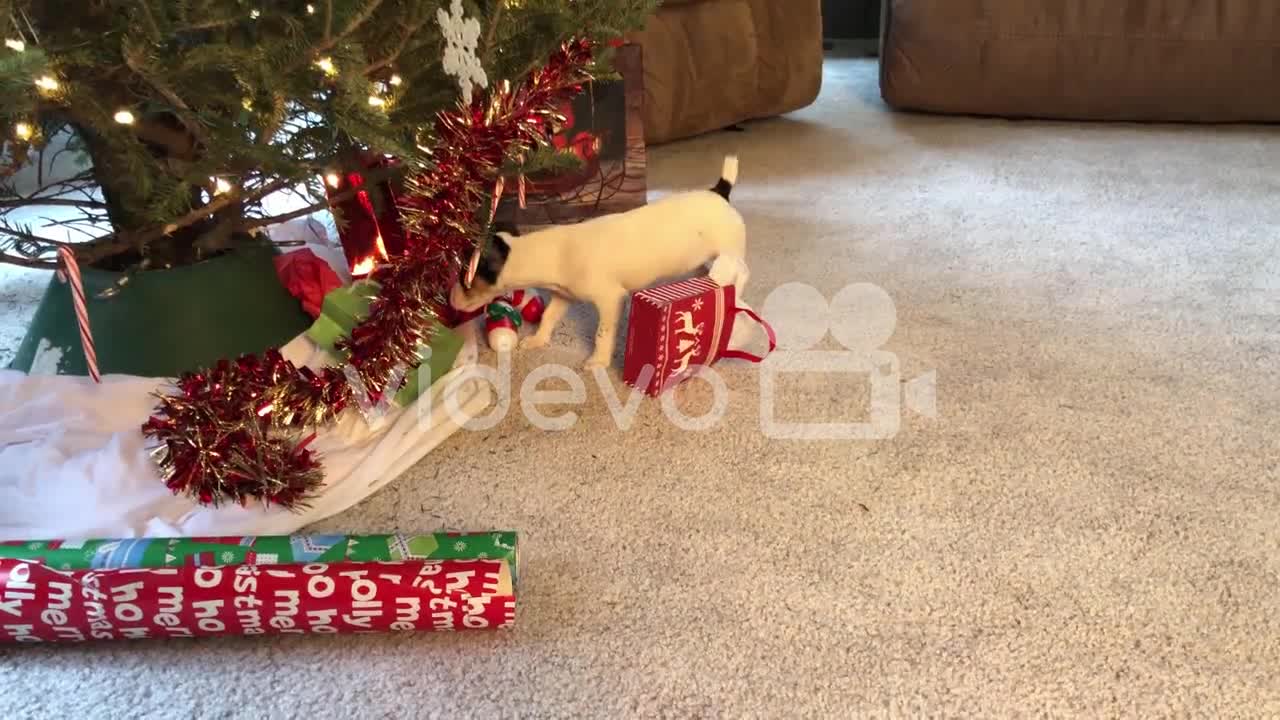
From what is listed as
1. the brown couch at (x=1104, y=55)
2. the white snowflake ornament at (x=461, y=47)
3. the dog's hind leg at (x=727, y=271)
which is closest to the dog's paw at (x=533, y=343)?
the dog's hind leg at (x=727, y=271)

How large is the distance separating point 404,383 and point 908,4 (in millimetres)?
1569

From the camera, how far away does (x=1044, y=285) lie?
139cm

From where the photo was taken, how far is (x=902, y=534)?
0.91 metres

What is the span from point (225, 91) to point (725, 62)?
4.13ft

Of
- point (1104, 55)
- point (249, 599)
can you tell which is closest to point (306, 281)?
point (249, 599)

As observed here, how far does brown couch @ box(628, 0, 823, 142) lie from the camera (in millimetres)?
1914

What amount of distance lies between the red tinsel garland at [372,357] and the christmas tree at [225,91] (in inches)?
1.4

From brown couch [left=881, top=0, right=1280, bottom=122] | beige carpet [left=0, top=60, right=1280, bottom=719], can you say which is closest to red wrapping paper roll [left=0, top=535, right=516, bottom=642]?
beige carpet [left=0, top=60, right=1280, bottom=719]

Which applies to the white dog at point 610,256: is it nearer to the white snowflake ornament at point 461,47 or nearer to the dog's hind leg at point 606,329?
the dog's hind leg at point 606,329

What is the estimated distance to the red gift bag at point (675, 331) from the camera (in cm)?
106

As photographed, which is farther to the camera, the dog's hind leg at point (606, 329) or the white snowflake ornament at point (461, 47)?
the dog's hind leg at point (606, 329)

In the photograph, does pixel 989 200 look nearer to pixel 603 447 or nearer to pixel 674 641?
pixel 603 447

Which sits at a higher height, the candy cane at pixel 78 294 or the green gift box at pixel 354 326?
the candy cane at pixel 78 294

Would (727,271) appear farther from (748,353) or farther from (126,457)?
(126,457)
